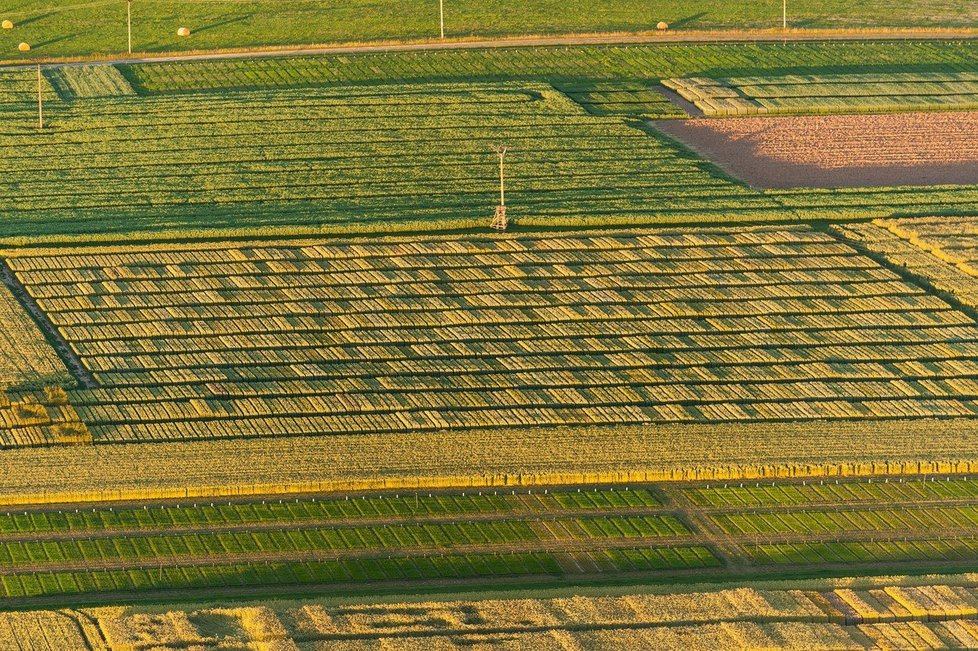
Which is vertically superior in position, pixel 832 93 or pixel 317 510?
pixel 832 93

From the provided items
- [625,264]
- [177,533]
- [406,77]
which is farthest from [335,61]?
[177,533]

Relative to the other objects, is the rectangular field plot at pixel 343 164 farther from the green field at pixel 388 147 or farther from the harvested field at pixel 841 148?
the harvested field at pixel 841 148

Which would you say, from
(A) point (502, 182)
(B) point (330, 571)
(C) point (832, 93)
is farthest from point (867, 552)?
(C) point (832, 93)

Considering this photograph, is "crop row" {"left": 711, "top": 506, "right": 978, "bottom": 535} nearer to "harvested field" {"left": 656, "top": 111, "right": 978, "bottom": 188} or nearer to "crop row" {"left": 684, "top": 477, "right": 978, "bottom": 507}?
"crop row" {"left": 684, "top": 477, "right": 978, "bottom": 507}

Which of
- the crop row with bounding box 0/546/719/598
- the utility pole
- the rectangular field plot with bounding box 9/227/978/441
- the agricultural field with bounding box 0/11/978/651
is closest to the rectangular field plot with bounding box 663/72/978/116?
the agricultural field with bounding box 0/11/978/651

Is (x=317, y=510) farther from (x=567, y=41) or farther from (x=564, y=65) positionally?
(x=567, y=41)

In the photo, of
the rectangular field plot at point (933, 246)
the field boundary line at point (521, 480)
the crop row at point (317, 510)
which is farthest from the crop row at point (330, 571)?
the rectangular field plot at point (933, 246)
